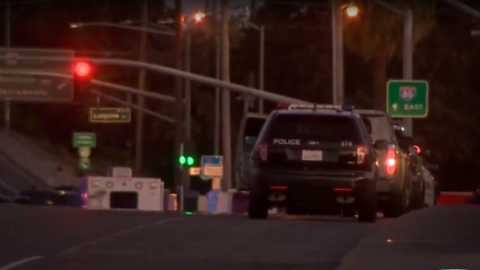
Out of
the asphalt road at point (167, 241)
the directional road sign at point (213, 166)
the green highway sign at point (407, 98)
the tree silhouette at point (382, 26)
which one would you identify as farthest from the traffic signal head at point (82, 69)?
the asphalt road at point (167, 241)

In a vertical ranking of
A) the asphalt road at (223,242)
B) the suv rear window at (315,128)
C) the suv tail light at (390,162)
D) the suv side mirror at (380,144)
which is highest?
the suv rear window at (315,128)

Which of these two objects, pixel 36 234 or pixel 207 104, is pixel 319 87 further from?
pixel 36 234

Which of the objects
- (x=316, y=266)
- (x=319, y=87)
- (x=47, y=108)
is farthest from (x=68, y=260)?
A: (x=47, y=108)

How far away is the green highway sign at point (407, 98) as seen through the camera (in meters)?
38.5

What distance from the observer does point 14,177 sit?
59.6 metres

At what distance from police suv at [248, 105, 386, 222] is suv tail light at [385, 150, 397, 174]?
8.35 ft

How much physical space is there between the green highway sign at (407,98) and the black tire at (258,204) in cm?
1795

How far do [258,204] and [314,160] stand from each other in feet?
4.18

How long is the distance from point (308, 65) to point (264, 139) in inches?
1794

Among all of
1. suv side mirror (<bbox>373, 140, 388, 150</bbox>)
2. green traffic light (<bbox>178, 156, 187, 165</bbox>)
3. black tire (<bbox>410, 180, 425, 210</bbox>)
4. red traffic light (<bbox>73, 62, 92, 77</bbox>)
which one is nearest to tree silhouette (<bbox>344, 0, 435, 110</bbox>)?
green traffic light (<bbox>178, 156, 187, 165</bbox>)

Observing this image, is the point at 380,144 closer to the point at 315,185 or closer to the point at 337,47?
the point at 315,185

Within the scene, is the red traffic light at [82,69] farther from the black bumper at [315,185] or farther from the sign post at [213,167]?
the black bumper at [315,185]

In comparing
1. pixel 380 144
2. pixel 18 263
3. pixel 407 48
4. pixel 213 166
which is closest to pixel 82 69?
pixel 407 48

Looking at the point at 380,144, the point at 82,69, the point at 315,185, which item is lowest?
the point at 315,185
